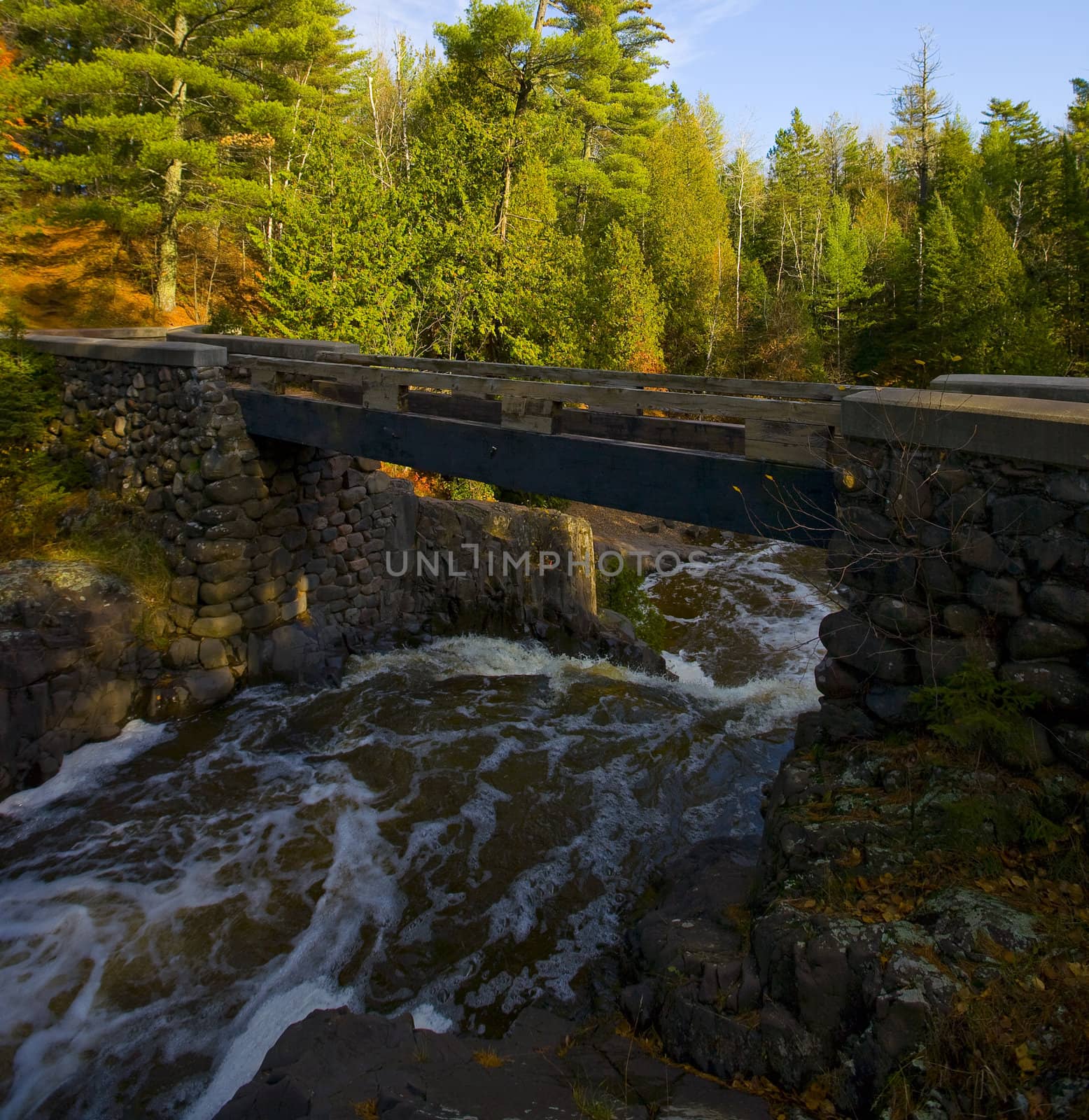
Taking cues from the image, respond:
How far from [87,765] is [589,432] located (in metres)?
5.77

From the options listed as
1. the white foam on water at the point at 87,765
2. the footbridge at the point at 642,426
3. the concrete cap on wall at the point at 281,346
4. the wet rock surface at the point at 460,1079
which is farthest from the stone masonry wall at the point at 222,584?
the wet rock surface at the point at 460,1079

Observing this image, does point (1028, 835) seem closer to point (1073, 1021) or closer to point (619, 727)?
point (1073, 1021)

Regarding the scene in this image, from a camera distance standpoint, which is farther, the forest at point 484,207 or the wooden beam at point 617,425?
the forest at point 484,207

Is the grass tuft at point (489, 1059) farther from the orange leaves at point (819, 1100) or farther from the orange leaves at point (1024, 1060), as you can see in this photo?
the orange leaves at point (1024, 1060)

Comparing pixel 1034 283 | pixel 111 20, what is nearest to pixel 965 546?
pixel 111 20

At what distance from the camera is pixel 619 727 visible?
27.6 feet

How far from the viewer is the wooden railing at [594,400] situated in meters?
5.28

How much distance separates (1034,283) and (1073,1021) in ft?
99.0

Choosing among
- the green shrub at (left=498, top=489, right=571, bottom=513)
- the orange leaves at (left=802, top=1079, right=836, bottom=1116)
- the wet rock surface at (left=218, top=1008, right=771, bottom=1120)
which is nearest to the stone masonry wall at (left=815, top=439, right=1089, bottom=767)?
the orange leaves at (left=802, top=1079, right=836, bottom=1116)

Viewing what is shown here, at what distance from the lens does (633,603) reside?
1534 centimetres

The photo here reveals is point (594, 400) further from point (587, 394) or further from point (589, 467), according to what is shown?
point (589, 467)

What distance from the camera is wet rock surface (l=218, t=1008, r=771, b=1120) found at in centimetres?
338

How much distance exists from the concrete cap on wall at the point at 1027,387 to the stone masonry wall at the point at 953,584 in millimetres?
825

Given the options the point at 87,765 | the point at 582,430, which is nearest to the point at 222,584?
the point at 87,765
